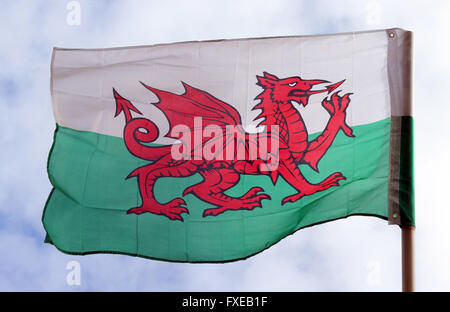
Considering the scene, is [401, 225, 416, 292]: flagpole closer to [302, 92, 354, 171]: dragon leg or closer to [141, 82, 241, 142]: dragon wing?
[302, 92, 354, 171]: dragon leg

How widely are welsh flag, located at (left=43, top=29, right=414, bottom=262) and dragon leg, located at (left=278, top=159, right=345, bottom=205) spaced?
15 mm

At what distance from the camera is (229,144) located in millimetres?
11734

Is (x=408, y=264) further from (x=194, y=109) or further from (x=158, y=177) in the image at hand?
(x=194, y=109)

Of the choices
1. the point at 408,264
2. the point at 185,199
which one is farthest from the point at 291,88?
the point at 408,264

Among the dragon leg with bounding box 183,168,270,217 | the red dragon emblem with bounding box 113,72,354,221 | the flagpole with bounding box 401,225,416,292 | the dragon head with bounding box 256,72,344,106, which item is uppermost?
the dragon head with bounding box 256,72,344,106

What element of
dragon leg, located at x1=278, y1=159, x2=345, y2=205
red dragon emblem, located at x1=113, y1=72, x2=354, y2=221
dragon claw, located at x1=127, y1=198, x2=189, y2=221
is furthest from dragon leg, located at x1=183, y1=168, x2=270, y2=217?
dragon leg, located at x1=278, y1=159, x2=345, y2=205

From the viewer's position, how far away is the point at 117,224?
461 inches

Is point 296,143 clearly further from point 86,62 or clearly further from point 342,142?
point 86,62

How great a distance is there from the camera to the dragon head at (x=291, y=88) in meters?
11.6

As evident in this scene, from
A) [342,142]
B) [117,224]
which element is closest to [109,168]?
[117,224]

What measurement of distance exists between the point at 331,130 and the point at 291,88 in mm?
881

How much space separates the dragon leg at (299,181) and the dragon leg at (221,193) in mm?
369

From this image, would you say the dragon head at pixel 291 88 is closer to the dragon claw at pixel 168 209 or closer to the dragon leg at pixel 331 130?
the dragon leg at pixel 331 130

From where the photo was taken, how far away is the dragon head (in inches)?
458
